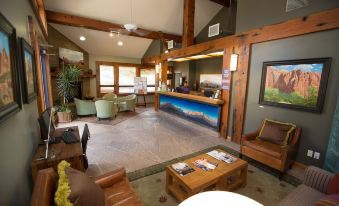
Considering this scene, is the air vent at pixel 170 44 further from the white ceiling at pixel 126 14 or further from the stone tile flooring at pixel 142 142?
the stone tile flooring at pixel 142 142

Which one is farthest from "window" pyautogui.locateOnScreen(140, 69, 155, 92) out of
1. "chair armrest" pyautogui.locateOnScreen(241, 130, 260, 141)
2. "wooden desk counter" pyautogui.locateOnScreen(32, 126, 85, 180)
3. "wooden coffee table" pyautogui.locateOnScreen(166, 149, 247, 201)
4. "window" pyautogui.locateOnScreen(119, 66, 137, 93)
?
"wooden coffee table" pyautogui.locateOnScreen(166, 149, 247, 201)

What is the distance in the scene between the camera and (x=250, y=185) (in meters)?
2.28

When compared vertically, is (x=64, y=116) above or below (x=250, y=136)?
below

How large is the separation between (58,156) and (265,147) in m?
2.93

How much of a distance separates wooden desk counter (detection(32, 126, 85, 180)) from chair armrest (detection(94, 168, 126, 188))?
0.46 meters

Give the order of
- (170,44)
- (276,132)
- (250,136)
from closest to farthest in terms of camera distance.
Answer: (276,132), (250,136), (170,44)

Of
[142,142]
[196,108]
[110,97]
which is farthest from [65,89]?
[196,108]

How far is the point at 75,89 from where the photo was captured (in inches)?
284

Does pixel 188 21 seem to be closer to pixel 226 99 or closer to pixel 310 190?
pixel 226 99

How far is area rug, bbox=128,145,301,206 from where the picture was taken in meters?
2.01

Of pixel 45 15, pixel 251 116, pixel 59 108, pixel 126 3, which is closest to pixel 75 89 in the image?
pixel 59 108

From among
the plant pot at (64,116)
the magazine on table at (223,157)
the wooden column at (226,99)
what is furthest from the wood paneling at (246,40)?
the plant pot at (64,116)

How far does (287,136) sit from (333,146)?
54 cm

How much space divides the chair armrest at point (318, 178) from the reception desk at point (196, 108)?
236 cm
